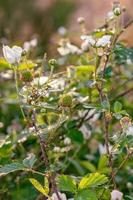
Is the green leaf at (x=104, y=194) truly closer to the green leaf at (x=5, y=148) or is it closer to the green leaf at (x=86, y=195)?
the green leaf at (x=86, y=195)

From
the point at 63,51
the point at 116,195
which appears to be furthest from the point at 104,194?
the point at 63,51

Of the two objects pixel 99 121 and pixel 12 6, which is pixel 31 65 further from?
pixel 12 6

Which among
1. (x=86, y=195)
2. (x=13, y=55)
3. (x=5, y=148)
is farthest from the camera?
(x=5, y=148)

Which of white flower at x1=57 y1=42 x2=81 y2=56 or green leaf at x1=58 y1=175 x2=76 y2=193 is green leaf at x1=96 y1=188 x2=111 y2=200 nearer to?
green leaf at x1=58 y1=175 x2=76 y2=193

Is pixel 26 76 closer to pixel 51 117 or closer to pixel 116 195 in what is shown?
pixel 116 195

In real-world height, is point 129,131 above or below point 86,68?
below

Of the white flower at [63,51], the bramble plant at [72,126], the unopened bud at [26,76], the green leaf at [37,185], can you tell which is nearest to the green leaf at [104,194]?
the bramble plant at [72,126]
